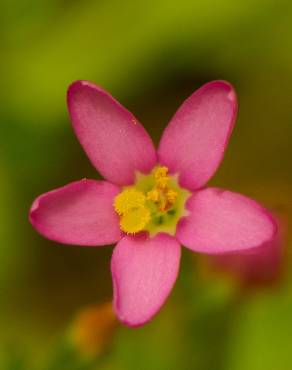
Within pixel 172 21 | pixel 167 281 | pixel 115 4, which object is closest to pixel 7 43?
pixel 115 4

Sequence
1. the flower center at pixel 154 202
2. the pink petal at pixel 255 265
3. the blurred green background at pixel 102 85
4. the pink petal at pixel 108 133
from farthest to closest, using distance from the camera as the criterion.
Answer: the blurred green background at pixel 102 85 < the pink petal at pixel 255 265 < the flower center at pixel 154 202 < the pink petal at pixel 108 133

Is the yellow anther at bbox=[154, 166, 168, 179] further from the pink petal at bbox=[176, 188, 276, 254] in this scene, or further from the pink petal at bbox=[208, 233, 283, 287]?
the pink petal at bbox=[208, 233, 283, 287]

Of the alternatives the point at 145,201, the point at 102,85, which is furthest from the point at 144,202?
the point at 102,85

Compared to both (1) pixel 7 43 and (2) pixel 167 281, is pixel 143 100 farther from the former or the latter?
(2) pixel 167 281

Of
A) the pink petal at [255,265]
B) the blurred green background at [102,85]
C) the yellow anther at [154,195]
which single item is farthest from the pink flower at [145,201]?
the blurred green background at [102,85]

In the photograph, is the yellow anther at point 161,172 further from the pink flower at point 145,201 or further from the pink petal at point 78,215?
the pink petal at point 78,215

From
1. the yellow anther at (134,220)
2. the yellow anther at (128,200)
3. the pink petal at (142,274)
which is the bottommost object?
the pink petal at (142,274)

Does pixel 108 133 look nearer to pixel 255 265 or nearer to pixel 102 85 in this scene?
pixel 255 265
